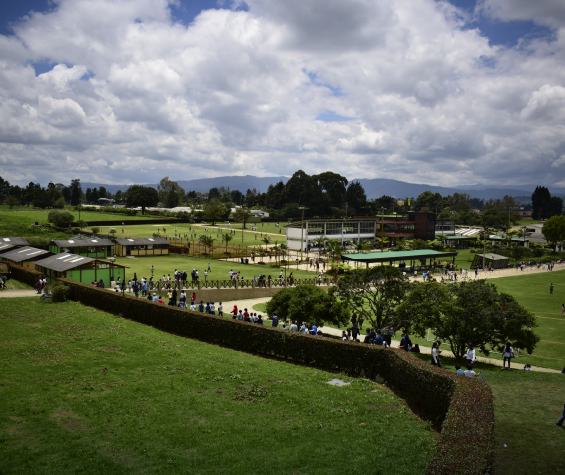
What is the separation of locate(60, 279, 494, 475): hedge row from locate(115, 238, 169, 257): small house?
2739 centimetres

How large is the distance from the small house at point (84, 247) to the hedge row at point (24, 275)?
10486mm

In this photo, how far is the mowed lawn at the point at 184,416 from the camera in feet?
26.3

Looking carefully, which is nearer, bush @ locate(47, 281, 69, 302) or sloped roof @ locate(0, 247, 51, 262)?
bush @ locate(47, 281, 69, 302)

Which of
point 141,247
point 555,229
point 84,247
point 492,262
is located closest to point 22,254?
point 84,247

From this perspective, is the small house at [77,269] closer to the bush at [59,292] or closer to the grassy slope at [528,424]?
the bush at [59,292]

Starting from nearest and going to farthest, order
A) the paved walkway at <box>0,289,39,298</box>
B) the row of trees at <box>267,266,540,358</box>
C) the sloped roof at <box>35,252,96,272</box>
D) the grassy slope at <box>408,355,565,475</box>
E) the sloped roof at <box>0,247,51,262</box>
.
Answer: the grassy slope at <box>408,355,565,475</box>, the row of trees at <box>267,266,540,358</box>, the paved walkway at <box>0,289,39,298</box>, the sloped roof at <box>35,252,96,272</box>, the sloped roof at <box>0,247,51,262</box>

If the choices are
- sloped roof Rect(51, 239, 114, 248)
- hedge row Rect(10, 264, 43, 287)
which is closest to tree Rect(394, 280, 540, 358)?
hedge row Rect(10, 264, 43, 287)

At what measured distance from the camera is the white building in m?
68.9

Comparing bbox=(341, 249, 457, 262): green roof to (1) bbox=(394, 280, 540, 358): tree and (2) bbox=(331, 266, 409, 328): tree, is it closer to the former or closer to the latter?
(2) bbox=(331, 266, 409, 328): tree

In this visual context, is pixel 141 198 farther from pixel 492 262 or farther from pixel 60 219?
pixel 492 262

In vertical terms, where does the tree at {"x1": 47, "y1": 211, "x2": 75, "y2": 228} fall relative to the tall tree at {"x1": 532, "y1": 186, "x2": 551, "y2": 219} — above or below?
below

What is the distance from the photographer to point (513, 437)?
30.1 feet

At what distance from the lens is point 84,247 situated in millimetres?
44594

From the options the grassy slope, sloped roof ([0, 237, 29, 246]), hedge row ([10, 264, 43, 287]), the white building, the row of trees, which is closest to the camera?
the grassy slope
